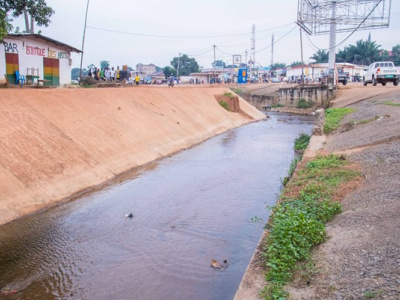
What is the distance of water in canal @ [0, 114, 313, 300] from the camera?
23.9 ft

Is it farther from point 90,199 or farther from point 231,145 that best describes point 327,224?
point 231,145

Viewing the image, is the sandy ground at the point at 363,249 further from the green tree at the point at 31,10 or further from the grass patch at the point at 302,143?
the green tree at the point at 31,10

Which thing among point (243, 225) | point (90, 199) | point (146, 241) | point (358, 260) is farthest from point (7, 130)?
point (358, 260)

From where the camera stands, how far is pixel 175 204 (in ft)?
39.5

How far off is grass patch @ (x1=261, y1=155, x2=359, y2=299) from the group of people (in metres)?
27.1

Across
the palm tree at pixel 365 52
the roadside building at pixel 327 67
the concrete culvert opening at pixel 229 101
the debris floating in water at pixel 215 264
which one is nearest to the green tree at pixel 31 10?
the concrete culvert opening at pixel 229 101

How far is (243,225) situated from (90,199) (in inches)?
193

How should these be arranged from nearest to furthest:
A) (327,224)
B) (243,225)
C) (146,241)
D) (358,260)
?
(358,260)
(327,224)
(146,241)
(243,225)

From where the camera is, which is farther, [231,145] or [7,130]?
[231,145]

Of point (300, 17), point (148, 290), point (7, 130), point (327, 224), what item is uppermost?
point (300, 17)

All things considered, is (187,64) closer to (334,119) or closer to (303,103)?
(303,103)

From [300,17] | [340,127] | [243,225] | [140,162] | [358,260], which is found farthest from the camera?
[300,17]

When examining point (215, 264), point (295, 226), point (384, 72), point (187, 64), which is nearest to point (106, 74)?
point (384, 72)

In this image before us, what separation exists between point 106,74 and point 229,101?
37.9 ft
